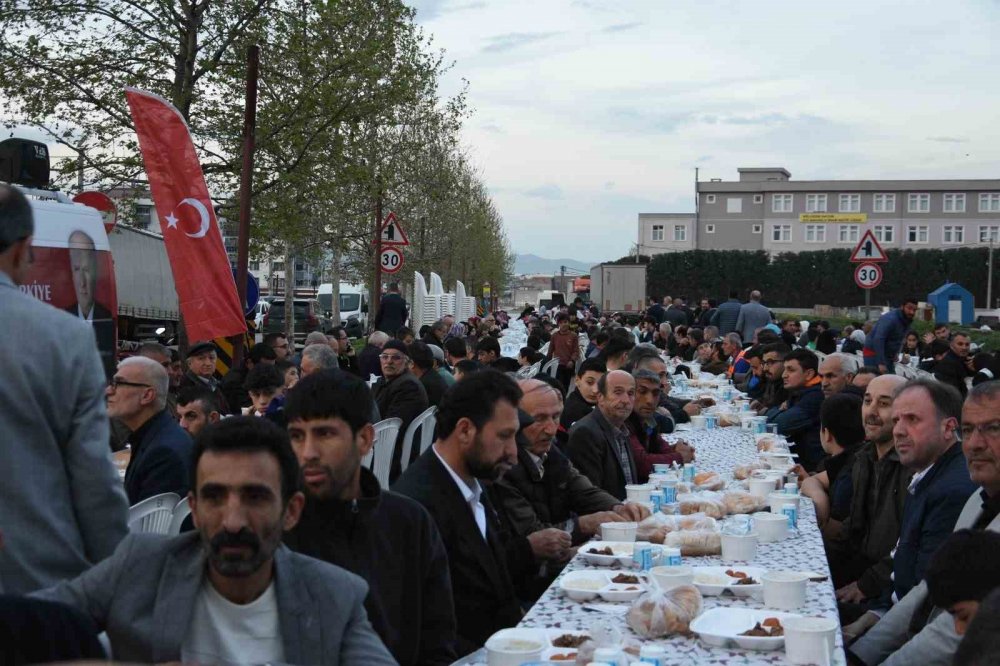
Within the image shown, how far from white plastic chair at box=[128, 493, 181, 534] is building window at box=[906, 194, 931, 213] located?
103 meters

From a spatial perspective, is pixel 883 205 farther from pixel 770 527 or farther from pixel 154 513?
pixel 154 513

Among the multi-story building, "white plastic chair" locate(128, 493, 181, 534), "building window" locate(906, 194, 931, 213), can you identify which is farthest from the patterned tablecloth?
"building window" locate(906, 194, 931, 213)

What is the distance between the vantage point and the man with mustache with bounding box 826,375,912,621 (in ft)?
21.2

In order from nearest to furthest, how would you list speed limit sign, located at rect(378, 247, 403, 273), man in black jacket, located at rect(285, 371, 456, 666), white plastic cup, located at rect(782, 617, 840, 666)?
man in black jacket, located at rect(285, 371, 456, 666) → white plastic cup, located at rect(782, 617, 840, 666) → speed limit sign, located at rect(378, 247, 403, 273)

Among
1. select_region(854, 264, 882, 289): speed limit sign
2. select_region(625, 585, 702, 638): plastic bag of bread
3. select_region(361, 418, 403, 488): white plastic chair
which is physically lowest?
select_region(361, 418, 403, 488): white plastic chair

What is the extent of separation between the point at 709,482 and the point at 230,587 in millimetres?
5104

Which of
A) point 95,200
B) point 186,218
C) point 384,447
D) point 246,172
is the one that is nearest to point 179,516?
point 384,447

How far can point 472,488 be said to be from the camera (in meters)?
5.00

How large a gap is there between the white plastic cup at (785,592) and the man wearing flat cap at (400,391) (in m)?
6.01

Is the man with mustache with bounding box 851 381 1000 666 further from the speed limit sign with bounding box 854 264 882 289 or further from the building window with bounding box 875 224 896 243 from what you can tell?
the building window with bounding box 875 224 896 243

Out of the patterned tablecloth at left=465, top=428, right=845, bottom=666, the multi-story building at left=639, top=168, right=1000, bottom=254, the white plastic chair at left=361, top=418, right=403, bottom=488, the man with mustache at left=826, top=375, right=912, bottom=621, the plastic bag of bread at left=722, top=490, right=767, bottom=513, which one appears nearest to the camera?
the patterned tablecloth at left=465, top=428, right=845, bottom=666

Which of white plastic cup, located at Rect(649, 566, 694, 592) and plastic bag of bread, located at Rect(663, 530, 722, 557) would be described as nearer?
white plastic cup, located at Rect(649, 566, 694, 592)

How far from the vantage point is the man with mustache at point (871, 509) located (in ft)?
21.2

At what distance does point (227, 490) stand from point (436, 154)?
133 ft
